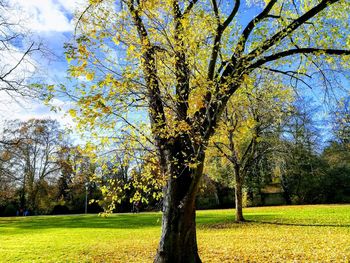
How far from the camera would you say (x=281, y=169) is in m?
34.0

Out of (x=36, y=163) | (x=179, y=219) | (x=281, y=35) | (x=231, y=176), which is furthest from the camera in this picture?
(x=36, y=163)

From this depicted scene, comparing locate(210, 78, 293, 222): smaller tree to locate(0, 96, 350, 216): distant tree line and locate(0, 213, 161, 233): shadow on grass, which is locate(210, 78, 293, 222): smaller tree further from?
locate(0, 96, 350, 216): distant tree line

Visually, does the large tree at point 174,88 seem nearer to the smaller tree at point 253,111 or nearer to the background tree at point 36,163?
the smaller tree at point 253,111

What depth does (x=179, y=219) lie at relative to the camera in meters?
6.89

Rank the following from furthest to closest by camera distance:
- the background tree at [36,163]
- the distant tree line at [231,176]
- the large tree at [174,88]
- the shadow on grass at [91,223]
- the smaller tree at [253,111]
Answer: the background tree at [36,163]
the distant tree line at [231,176]
the shadow on grass at [91,223]
the smaller tree at [253,111]
the large tree at [174,88]

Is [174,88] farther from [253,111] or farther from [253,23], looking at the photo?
[253,111]

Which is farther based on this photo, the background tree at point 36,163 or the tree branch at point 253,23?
the background tree at point 36,163

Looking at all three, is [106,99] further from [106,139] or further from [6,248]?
[6,248]

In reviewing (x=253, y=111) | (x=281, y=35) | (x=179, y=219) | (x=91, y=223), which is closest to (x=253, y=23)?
(x=281, y=35)

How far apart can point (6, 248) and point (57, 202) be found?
30874 millimetres

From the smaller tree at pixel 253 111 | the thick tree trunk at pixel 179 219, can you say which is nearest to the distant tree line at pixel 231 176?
the smaller tree at pixel 253 111

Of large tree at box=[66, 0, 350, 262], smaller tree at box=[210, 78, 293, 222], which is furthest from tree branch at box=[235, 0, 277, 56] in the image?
smaller tree at box=[210, 78, 293, 222]

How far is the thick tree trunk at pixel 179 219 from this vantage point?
22.4ft

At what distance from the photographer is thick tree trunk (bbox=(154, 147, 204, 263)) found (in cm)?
681
